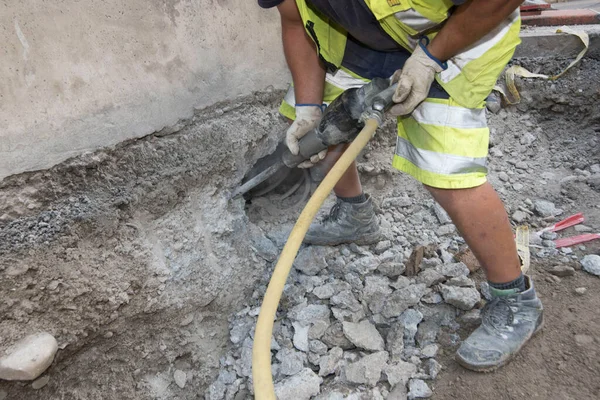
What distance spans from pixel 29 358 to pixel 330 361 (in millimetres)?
919

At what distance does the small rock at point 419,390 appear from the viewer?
1352 mm

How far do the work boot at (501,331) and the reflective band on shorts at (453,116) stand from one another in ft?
1.87

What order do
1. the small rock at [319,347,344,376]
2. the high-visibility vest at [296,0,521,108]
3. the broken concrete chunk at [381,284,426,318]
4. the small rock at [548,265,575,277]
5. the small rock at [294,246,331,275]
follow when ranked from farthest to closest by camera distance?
the small rock at [294,246,331,275]
the small rock at [548,265,575,277]
the broken concrete chunk at [381,284,426,318]
the small rock at [319,347,344,376]
the high-visibility vest at [296,0,521,108]

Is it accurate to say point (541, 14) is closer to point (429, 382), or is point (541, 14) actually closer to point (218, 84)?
point (218, 84)

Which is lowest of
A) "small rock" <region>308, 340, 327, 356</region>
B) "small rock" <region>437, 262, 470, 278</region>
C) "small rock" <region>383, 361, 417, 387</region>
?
"small rock" <region>308, 340, 327, 356</region>

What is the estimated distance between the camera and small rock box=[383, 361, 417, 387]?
139 cm

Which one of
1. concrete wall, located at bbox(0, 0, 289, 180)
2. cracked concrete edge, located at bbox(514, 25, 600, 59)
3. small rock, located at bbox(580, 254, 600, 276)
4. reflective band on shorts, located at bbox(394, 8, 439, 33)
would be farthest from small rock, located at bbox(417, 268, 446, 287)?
cracked concrete edge, located at bbox(514, 25, 600, 59)

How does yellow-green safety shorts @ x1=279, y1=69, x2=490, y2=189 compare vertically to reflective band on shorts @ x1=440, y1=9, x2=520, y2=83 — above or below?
below

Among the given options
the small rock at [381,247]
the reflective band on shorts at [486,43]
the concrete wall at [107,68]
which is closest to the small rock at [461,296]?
the small rock at [381,247]

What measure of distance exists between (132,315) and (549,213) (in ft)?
6.32

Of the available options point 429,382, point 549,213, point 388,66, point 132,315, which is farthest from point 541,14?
point 132,315

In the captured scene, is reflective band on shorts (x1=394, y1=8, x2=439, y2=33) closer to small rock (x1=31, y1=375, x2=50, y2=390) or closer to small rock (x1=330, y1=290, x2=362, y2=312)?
small rock (x1=330, y1=290, x2=362, y2=312)

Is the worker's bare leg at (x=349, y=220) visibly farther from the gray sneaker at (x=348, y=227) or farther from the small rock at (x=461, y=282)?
the small rock at (x=461, y=282)

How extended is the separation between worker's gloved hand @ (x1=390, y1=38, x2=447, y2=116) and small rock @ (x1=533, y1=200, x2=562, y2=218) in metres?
1.24
